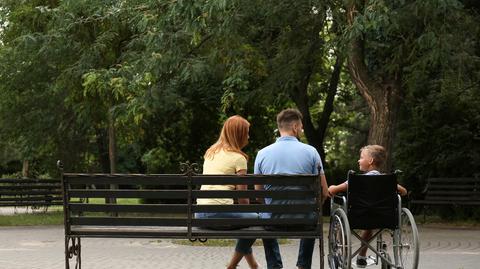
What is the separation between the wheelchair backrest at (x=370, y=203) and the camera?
9.02m

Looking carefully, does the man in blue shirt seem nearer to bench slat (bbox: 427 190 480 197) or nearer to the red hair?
the red hair

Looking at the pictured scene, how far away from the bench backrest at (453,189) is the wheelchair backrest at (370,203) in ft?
41.3

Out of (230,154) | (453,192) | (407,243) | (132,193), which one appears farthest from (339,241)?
(453,192)

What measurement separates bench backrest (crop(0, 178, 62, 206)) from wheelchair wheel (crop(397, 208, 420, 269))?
58.5 ft

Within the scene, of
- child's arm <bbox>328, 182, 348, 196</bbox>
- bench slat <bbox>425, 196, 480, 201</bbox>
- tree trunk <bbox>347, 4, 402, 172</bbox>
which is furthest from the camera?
bench slat <bbox>425, 196, 480, 201</bbox>

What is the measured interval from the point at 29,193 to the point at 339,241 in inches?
722

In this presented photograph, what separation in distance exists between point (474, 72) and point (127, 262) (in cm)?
1184

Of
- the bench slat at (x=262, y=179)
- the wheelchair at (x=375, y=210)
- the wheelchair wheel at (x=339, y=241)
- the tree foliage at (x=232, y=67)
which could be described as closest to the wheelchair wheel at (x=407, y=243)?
the wheelchair at (x=375, y=210)

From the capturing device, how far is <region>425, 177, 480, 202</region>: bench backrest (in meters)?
21.2

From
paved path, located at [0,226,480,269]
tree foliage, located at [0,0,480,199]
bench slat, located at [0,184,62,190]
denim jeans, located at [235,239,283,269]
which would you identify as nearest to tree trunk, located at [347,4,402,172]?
tree foliage, located at [0,0,480,199]

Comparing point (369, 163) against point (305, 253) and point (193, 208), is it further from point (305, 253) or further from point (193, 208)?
point (193, 208)

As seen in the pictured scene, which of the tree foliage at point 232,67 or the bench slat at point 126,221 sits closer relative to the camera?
the bench slat at point 126,221

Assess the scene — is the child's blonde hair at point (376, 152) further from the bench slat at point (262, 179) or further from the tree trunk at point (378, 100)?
the tree trunk at point (378, 100)

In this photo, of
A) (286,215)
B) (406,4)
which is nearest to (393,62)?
(406,4)
